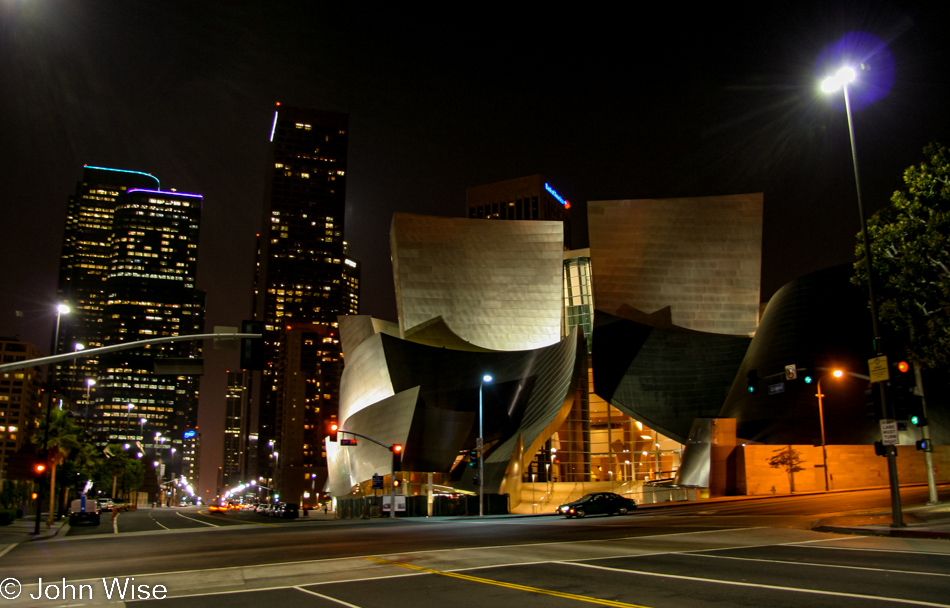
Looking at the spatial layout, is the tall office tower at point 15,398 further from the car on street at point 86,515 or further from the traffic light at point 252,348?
the traffic light at point 252,348

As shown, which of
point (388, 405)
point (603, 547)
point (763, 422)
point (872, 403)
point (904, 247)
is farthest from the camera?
point (388, 405)

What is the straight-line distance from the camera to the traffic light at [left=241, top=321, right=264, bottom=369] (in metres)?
18.4

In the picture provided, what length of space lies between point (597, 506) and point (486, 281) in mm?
32174

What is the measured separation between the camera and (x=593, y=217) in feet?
198

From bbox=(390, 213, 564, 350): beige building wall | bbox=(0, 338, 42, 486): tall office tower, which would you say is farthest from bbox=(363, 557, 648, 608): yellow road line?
bbox=(0, 338, 42, 486): tall office tower

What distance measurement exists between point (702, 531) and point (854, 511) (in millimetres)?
8730

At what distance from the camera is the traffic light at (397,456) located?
4249 cm

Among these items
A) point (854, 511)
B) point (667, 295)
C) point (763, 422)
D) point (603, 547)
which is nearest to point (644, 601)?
point (603, 547)

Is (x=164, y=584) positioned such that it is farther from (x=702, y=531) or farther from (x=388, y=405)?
(x=388, y=405)

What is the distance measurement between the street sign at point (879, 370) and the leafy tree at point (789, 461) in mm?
27320

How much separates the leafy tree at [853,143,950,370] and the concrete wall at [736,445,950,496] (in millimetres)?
21104

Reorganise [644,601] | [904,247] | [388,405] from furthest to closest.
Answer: [388,405]
[904,247]
[644,601]

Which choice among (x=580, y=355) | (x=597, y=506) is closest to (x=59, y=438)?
(x=580, y=355)

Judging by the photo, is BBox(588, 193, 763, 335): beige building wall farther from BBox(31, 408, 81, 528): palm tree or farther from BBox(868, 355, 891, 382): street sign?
BBox(31, 408, 81, 528): palm tree
